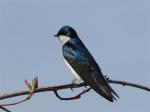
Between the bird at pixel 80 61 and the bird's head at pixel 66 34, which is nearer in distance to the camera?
the bird at pixel 80 61

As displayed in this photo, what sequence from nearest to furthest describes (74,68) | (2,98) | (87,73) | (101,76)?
(2,98), (101,76), (87,73), (74,68)

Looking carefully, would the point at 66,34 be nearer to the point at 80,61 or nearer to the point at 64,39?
the point at 64,39

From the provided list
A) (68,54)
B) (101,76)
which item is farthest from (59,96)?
(68,54)

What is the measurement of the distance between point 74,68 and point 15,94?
8.88 feet

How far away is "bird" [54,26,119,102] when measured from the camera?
11.7ft

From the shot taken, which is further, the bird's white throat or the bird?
the bird's white throat

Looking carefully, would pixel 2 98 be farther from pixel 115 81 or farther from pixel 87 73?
pixel 87 73

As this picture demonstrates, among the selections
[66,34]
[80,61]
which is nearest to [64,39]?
[66,34]

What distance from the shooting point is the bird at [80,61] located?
356cm

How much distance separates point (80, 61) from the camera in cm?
443

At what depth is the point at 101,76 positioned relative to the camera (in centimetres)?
368

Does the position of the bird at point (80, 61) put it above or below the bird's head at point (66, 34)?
below

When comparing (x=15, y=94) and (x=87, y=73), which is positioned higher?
(x=15, y=94)

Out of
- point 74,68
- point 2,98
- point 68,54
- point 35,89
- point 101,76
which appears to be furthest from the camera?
point 68,54
